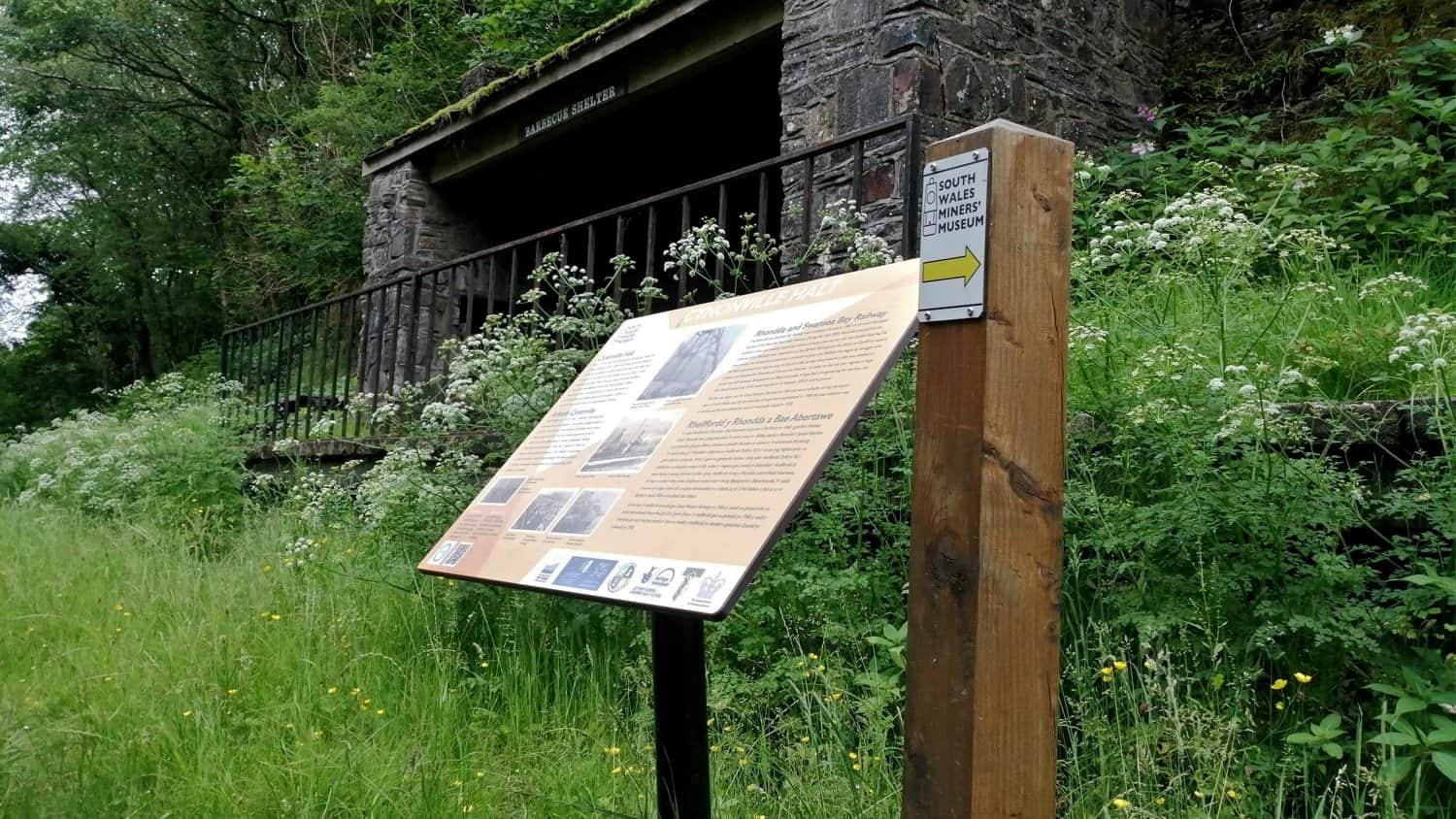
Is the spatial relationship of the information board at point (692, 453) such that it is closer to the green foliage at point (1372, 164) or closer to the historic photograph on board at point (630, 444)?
the historic photograph on board at point (630, 444)

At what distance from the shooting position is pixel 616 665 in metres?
3.04

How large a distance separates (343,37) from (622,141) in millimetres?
8101

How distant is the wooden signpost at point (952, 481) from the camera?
1432 millimetres

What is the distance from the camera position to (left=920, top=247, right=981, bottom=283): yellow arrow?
1492mm

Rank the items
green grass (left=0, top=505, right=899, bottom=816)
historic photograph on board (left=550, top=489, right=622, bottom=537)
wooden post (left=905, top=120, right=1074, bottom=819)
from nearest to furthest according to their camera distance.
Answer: wooden post (left=905, top=120, right=1074, bottom=819)
historic photograph on board (left=550, top=489, right=622, bottom=537)
green grass (left=0, top=505, right=899, bottom=816)

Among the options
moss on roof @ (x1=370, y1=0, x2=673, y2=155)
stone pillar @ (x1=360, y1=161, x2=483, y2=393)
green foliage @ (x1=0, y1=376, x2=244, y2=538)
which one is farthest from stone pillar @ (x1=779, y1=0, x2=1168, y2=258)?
stone pillar @ (x1=360, y1=161, x2=483, y2=393)

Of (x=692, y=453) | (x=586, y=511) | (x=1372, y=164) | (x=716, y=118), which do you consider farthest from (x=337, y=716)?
(x=716, y=118)

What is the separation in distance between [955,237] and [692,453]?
0.60 m

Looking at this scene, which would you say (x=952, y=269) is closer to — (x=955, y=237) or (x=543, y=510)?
(x=955, y=237)

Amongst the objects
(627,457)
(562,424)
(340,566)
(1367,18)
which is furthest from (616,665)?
(1367,18)

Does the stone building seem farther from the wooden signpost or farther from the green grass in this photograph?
the wooden signpost

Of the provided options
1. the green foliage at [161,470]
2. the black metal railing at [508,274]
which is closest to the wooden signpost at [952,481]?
the black metal railing at [508,274]

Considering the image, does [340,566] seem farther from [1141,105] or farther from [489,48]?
[489,48]

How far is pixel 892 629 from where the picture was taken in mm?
2508
